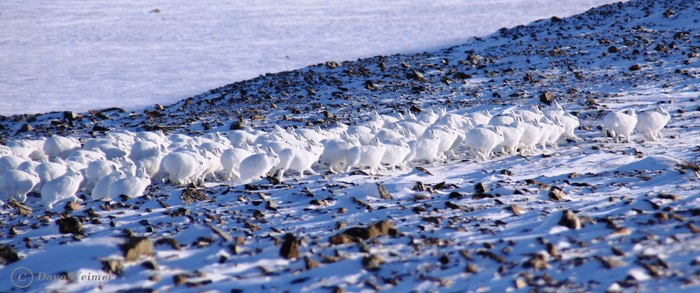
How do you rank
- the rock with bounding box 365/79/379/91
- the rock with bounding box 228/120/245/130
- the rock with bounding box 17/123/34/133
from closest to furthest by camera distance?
the rock with bounding box 228/120/245/130 < the rock with bounding box 17/123/34/133 < the rock with bounding box 365/79/379/91

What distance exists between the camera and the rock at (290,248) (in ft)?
17.1

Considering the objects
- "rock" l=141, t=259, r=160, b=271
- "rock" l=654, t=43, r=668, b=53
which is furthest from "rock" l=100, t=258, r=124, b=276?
"rock" l=654, t=43, r=668, b=53

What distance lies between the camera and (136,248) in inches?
200

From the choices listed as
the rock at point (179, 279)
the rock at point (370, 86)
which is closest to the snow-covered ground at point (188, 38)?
the rock at point (370, 86)

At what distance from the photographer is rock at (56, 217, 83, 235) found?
20.4ft

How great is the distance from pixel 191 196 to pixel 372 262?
9.94ft

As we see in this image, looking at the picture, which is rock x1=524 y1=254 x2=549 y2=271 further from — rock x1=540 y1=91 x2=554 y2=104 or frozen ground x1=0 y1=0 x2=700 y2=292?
rock x1=540 y1=91 x2=554 y2=104

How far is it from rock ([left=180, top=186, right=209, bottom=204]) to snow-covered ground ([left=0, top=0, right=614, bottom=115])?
479 inches

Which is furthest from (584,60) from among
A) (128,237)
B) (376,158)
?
(128,237)

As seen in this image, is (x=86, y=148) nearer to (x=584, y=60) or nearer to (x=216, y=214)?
(x=216, y=214)

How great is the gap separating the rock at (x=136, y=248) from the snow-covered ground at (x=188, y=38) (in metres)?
14.5

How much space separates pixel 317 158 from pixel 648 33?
12.7 metres

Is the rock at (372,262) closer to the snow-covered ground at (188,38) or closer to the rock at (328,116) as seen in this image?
the rock at (328,116)

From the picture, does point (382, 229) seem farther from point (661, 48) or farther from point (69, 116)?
point (661, 48)
